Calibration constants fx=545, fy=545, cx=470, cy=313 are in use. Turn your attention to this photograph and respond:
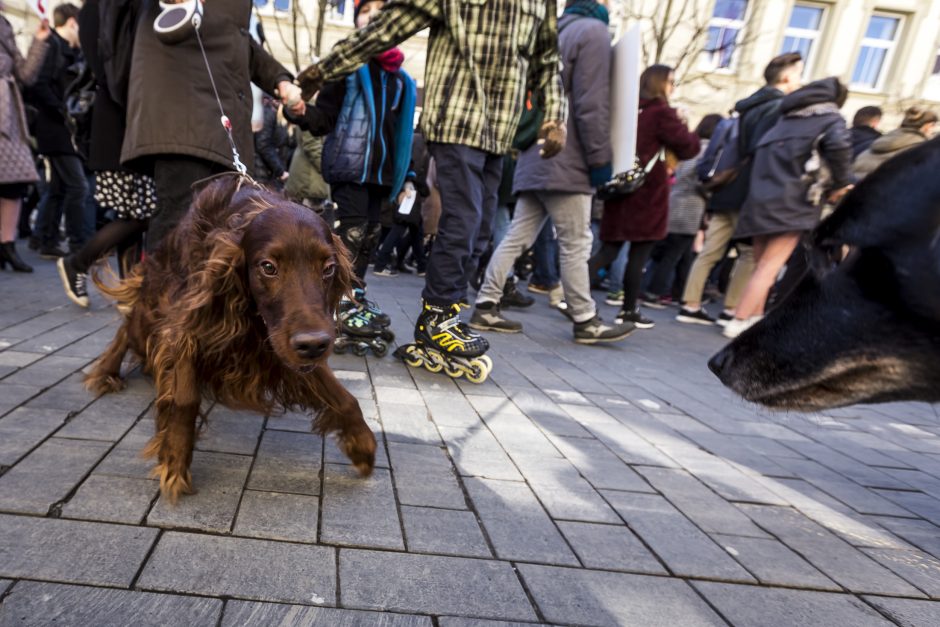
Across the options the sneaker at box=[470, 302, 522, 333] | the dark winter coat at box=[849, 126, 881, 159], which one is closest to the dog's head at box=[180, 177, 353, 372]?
the sneaker at box=[470, 302, 522, 333]

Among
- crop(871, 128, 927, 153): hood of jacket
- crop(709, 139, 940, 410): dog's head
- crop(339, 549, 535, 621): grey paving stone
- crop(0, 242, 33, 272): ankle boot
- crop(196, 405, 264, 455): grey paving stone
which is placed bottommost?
crop(0, 242, 33, 272): ankle boot

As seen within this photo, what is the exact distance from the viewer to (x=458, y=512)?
1.82m

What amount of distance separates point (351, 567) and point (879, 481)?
8.41 ft

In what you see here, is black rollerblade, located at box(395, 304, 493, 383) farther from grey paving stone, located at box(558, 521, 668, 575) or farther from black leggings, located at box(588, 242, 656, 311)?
black leggings, located at box(588, 242, 656, 311)

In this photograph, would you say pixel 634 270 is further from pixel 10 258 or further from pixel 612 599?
pixel 10 258

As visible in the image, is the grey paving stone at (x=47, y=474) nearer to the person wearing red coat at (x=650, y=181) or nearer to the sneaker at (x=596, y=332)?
the sneaker at (x=596, y=332)

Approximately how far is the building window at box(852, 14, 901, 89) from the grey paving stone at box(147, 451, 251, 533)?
23.9 metres

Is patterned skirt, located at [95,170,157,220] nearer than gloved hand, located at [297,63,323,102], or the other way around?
gloved hand, located at [297,63,323,102]

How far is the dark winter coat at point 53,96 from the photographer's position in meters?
5.16

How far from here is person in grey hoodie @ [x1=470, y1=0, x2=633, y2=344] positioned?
4.24 metres

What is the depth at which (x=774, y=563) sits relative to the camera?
1.77m

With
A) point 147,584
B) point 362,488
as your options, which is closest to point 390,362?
point 362,488

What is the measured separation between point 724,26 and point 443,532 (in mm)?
21349

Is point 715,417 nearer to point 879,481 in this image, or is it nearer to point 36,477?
point 879,481
